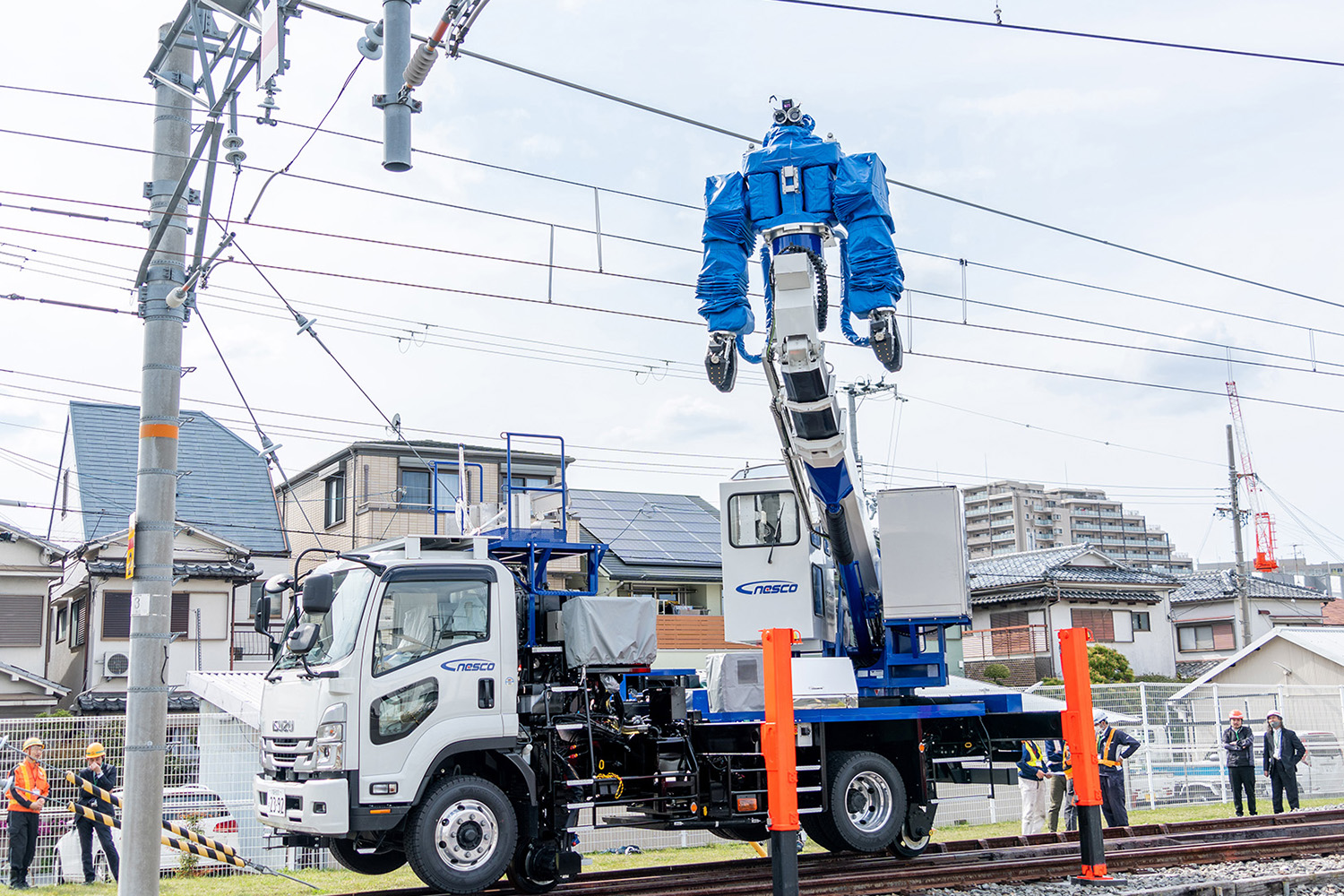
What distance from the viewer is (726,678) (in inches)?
465

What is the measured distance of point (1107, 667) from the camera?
36.0 metres

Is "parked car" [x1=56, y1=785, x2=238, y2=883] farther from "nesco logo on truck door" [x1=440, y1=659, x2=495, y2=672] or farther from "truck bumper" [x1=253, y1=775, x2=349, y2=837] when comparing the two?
"nesco logo on truck door" [x1=440, y1=659, x2=495, y2=672]

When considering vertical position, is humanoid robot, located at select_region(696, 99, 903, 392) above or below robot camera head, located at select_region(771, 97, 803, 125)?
below

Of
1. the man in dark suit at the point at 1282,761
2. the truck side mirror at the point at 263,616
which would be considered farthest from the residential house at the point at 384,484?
the truck side mirror at the point at 263,616

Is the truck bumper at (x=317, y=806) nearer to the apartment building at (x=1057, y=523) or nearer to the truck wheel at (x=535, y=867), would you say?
the truck wheel at (x=535, y=867)

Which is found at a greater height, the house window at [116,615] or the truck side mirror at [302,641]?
the house window at [116,615]

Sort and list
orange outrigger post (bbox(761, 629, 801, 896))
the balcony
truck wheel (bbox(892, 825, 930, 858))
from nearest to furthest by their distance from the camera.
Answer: orange outrigger post (bbox(761, 629, 801, 896)) → truck wheel (bbox(892, 825, 930, 858)) → the balcony

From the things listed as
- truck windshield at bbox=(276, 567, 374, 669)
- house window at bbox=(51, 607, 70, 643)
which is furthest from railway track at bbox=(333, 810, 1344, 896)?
house window at bbox=(51, 607, 70, 643)

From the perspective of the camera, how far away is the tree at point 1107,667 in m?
35.7

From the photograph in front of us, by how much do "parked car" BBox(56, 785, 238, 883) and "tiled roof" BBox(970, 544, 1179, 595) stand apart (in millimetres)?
29553

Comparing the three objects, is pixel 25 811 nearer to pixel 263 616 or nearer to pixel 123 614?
pixel 263 616

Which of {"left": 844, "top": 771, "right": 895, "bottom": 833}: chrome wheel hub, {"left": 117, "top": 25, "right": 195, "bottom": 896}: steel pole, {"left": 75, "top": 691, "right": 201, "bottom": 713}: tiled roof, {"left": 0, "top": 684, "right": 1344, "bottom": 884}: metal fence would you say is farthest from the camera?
{"left": 75, "top": 691, "right": 201, "bottom": 713}: tiled roof

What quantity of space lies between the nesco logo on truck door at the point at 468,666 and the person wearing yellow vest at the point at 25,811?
5915 mm

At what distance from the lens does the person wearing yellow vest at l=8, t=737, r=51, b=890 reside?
502 inches
